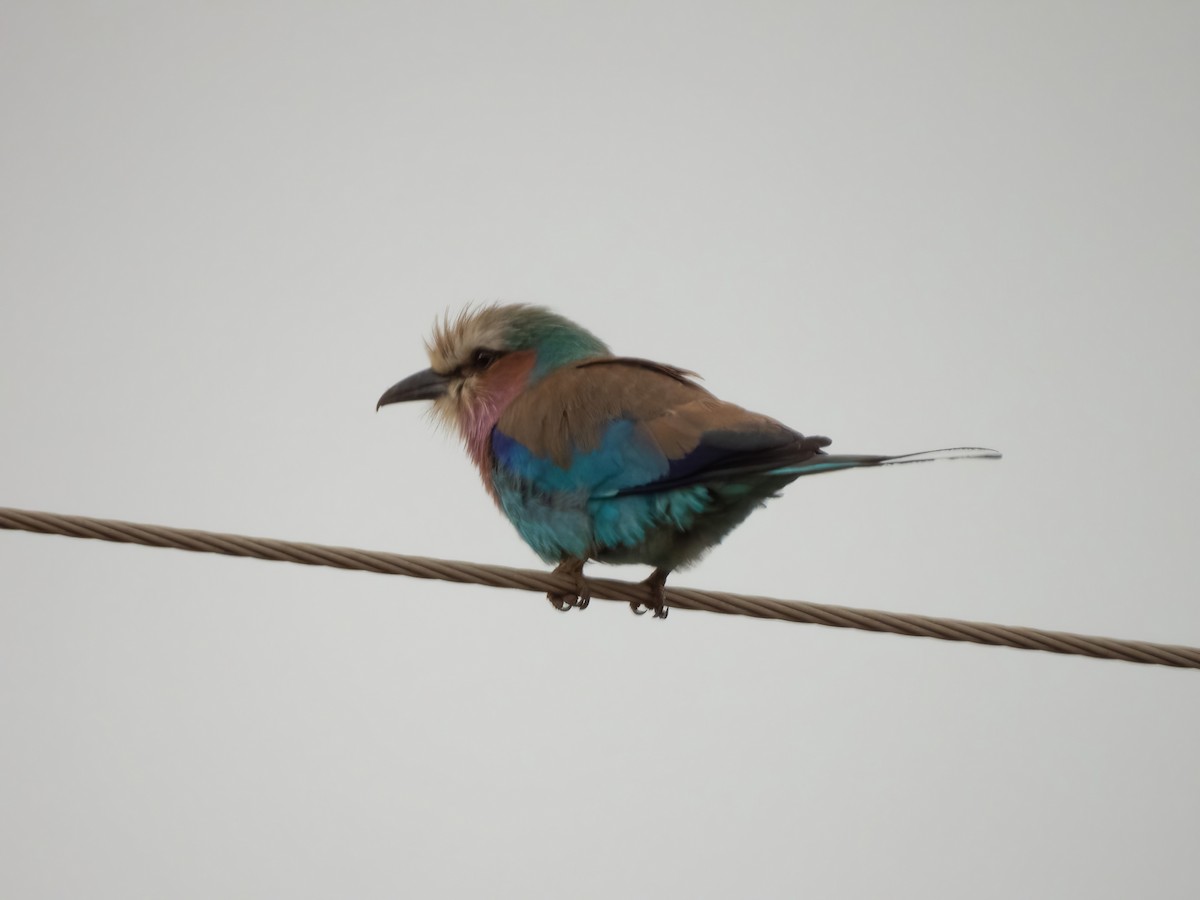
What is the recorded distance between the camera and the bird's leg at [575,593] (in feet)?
14.1

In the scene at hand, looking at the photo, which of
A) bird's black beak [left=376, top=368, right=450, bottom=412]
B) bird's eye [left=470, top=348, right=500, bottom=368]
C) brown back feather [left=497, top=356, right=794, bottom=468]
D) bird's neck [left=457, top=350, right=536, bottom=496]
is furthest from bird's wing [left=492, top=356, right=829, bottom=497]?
bird's black beak [left=376, top=368, right=450, bottom=412]

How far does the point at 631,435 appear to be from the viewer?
4270 mm

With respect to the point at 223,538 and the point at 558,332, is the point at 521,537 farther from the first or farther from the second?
the point at 223,538

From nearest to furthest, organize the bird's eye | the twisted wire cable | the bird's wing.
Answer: the twisted wire cable → the bird's wing → the bird's eye

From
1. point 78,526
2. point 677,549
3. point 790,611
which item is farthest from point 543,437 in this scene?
point 78,526

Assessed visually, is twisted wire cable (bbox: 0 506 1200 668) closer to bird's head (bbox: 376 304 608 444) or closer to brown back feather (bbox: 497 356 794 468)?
brown back feather (bbox: 497 356 794 468)

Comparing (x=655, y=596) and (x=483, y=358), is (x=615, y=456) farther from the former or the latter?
(x=483, y=358)

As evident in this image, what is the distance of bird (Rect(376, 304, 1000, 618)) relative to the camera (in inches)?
156

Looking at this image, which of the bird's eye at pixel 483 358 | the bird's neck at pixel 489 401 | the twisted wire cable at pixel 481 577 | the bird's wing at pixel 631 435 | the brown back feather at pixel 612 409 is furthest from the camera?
the bird's eye at pixel 483 358

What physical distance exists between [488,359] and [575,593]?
1.36 m

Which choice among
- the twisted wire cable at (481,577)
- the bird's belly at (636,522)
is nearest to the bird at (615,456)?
the bird's belly at (636,522)

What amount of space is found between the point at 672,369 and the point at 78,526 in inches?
82.4

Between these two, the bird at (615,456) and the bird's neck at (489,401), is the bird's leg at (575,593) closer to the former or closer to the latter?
the bird at (615,456)

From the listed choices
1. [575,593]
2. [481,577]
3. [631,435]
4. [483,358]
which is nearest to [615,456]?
[631,435]
